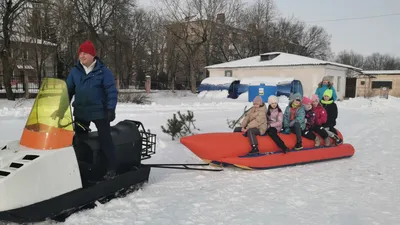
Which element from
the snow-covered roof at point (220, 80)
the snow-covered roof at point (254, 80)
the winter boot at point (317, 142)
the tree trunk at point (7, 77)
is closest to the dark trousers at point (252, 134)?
the winter boot at point (317, 142)

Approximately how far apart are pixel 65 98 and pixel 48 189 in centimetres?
111

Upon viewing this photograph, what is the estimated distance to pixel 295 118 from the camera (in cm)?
726

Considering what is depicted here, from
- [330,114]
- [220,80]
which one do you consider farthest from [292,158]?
[220,80]

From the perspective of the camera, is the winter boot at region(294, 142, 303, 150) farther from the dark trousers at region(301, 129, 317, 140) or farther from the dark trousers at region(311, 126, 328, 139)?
the dark trousers at region(311, 126, 328, 139)

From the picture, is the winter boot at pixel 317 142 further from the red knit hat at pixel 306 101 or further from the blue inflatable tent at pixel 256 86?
the blue inflatable tent at pixel 256 86

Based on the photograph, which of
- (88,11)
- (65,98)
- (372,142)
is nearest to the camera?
(65,98)

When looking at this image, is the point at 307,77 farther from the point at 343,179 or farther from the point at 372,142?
the point at 343,179

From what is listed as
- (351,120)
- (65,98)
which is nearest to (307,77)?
(351,120)

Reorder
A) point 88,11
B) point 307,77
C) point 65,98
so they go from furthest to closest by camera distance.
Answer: point 88,11
point 307,77
point 65,98

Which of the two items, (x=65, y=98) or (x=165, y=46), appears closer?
(x=65, y=98)

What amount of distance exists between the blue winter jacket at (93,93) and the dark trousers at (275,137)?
3.60m

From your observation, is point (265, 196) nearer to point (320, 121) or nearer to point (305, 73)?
point (320, 121)

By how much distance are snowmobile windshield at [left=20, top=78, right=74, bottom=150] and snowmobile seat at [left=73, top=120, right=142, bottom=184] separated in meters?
0.29

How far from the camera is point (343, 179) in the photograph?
5.85 metres
